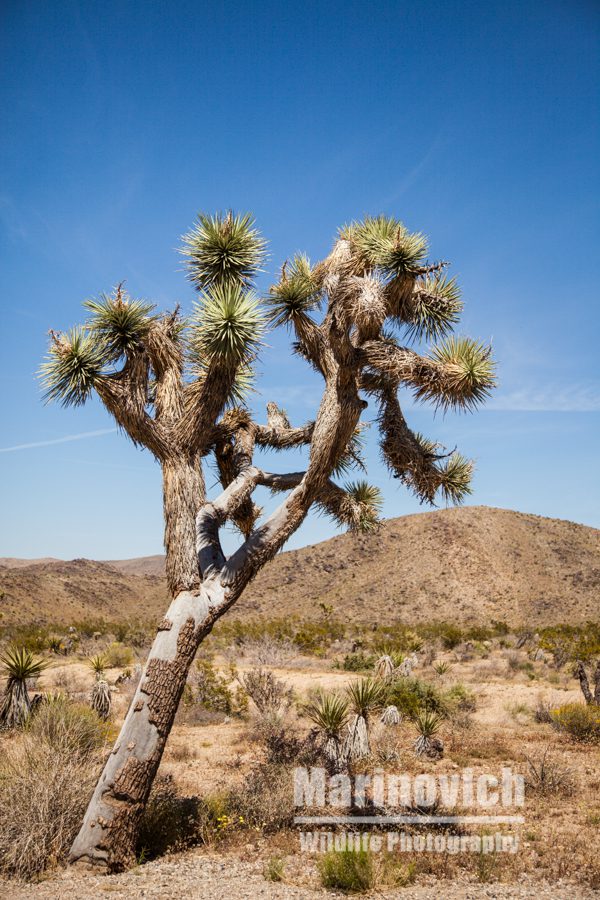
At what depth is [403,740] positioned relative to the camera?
389 inches

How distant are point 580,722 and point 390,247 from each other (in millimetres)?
9143

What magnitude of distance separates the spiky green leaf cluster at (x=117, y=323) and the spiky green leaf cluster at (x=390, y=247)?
8.62 ft

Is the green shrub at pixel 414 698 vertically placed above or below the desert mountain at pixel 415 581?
below

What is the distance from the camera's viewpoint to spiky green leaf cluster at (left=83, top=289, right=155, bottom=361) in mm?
5859

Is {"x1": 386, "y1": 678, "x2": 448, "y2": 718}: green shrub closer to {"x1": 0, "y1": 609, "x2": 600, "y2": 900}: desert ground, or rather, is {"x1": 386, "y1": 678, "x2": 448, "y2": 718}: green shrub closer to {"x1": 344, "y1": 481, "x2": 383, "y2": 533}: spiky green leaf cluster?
{"x1": 0, "y1": 609, "x2": 600, "y2": 900}: desert ground

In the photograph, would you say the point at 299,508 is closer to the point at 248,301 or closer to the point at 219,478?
the point at 219,478

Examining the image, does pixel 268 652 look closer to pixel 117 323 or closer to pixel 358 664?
pixel 358 664

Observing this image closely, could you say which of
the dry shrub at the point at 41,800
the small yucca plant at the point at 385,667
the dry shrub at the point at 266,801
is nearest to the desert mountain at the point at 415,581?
the small yucca plant at the point at 385,667

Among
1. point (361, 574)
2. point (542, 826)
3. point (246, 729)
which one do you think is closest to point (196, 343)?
point (542, 826)

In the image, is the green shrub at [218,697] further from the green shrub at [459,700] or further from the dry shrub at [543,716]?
the dry shrub at [543,716]

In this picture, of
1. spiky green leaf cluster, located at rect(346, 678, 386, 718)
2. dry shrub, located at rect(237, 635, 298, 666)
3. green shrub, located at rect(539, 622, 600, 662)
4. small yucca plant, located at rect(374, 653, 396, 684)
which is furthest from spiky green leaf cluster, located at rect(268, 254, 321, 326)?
green shrub, located at rect(539, 622, 600, 662)

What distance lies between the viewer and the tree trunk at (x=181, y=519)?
5480 millimetres

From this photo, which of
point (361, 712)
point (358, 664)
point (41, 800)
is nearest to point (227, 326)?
point (41, 800)

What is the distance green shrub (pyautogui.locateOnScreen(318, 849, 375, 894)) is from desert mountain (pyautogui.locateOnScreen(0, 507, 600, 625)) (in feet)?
111
